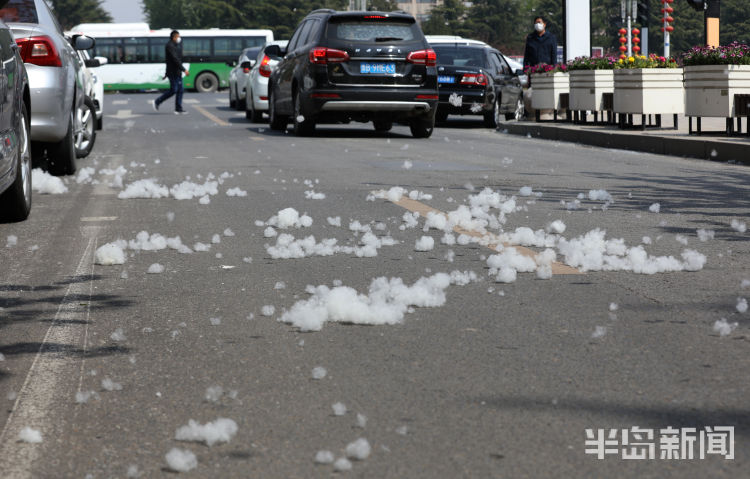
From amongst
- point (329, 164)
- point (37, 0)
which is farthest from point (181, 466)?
point (329, 164)

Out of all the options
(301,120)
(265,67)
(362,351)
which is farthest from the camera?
(265,67)

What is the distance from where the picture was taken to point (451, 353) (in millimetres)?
4215

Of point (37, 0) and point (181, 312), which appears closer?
point (181, 312)

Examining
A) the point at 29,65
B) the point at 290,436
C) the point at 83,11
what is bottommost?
the point at 290,436

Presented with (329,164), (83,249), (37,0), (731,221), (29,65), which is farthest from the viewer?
(329,164)

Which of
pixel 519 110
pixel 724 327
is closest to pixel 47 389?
pixel 724 327

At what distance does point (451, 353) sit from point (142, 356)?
3.62ft

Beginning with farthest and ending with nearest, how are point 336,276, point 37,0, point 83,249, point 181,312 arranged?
point 37,0, point 83,249, point 336,276, point 181,312

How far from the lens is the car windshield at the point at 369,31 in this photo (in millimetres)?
18031

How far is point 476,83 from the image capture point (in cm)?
2270

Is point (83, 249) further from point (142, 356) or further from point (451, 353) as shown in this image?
point (451, 353)

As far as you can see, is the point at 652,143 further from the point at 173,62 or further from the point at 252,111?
the point at 173,62

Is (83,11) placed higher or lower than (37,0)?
higher

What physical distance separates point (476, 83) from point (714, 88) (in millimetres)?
7681
